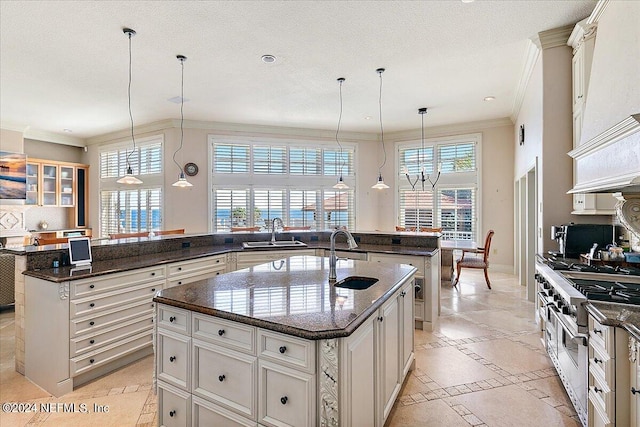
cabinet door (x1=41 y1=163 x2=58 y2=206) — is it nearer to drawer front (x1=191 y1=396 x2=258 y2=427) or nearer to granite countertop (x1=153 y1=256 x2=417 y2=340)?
granite countertop (x1=153 y1=256 x2=417 y2=340)

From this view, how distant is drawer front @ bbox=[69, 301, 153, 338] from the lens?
251 centimetres

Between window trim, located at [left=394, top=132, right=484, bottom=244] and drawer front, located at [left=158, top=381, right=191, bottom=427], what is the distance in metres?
6.72

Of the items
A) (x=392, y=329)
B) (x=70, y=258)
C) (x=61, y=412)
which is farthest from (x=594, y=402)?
(x=70, y=258)

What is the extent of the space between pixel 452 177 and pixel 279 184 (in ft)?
12.9

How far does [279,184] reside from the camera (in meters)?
7.43

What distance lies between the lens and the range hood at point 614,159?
1723 millimetres

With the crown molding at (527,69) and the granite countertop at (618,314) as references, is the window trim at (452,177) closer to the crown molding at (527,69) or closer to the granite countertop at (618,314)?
the crown molding at (527,69)

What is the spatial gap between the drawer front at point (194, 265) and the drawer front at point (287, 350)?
218 cm

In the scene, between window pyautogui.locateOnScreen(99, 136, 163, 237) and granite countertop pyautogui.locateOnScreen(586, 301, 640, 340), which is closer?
granite countertop pyautogui.locateOnScreen(586, 301, 640, 340)

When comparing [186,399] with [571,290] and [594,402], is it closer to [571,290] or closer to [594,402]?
[594,402]

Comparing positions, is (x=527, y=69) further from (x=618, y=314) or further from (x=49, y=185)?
(x=49, y=185)

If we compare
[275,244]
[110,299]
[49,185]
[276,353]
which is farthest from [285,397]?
[49,185]

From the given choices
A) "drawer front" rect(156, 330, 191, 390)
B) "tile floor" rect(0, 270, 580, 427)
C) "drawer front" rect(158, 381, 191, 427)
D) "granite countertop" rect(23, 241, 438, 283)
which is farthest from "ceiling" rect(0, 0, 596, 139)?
"tile floor" rect(0, 270, 580, 427)

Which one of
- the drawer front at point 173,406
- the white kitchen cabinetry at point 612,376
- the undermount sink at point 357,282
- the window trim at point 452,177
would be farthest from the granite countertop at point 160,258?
the window trim at point 452,177
